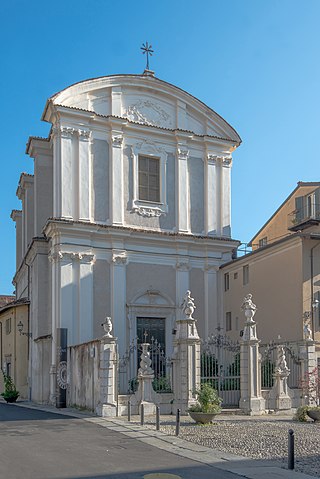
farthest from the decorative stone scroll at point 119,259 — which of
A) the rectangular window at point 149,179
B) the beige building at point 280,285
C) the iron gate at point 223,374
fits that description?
the iron gate at point 223,374

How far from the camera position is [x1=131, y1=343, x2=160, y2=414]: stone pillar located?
23016mm

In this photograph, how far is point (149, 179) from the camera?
3372 cm

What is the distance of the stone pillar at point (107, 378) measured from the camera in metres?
22.7

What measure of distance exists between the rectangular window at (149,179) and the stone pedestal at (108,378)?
11.8 meters

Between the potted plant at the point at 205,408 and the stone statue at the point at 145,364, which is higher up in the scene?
the stone statue at the point at 145,364

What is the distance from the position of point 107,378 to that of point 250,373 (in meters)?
5.41

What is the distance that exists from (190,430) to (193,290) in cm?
1560

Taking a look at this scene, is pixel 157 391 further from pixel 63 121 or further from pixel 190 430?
pixel 63 121

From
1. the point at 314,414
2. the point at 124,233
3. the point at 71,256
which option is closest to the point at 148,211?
the point at 124,233

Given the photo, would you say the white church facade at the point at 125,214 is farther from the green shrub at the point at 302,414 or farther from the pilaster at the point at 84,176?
the green shrub at the point at 302,414

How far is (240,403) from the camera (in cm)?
2400

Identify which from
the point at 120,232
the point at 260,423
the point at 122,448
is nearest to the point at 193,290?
the point at 120,232

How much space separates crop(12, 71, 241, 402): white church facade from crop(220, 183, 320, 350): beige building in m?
1.29

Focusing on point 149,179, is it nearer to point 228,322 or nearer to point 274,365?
point 228,322
